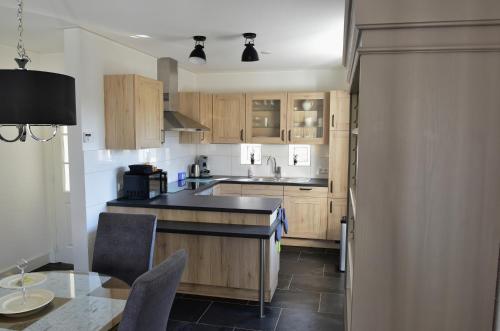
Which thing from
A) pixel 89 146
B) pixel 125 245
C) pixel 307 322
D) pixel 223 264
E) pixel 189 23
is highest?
pixel 189 23

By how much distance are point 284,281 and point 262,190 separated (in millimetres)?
1533

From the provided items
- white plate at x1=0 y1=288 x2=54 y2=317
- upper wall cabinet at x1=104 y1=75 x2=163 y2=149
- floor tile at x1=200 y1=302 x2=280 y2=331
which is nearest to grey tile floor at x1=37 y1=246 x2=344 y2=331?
floor tile at x1=200 y1=302 x2=280 y2=331

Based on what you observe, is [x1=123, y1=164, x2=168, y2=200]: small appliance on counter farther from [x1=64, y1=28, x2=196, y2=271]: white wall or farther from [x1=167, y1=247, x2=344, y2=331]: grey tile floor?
[x1=167, y1=247, x2=344, y2=331]: grey tile floor

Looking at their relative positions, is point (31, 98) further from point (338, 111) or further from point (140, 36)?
point (338, 111)

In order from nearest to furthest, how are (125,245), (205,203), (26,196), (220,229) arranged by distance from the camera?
(125,245)
(220,229)
(205,203)
(26,196)

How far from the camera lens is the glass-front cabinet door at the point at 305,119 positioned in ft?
17.2

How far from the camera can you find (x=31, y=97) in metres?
1.47

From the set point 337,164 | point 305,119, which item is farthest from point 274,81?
point 337,164

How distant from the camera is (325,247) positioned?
5164 millimetres

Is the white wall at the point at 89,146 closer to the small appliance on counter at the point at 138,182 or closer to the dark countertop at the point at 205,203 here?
the small appliance on counter at the point at 138,182

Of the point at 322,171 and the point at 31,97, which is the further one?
the point at 322,171

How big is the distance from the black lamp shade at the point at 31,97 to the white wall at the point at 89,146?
1.91 meters

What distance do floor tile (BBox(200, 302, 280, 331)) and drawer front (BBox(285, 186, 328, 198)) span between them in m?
2.00

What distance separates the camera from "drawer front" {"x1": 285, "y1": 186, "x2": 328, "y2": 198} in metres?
5.01
